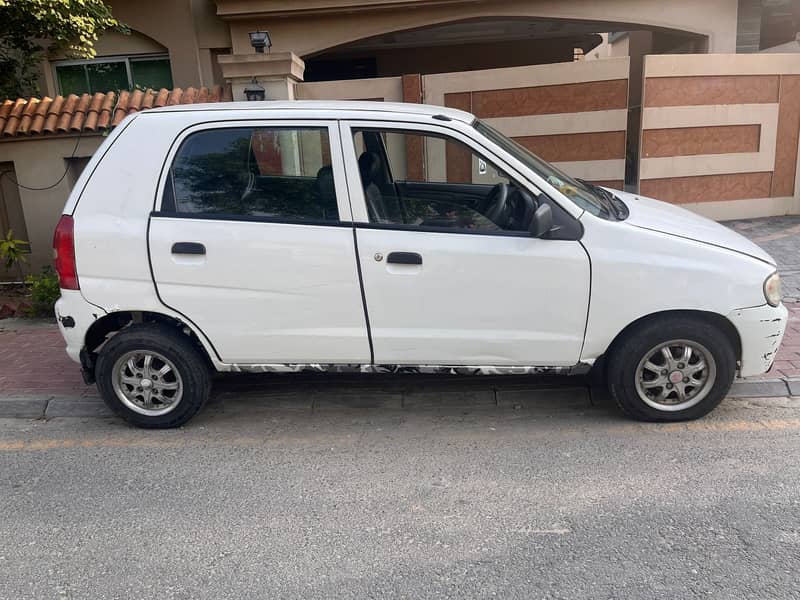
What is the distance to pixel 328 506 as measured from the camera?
3.41m

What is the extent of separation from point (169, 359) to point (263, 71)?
4.36m

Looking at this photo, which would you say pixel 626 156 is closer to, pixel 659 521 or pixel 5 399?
pixel 659 521

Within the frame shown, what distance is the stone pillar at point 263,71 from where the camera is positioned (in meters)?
7.23

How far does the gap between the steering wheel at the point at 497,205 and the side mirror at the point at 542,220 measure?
0.97 ft

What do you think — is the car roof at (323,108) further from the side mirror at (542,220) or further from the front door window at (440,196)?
the side mirror at (542,220)

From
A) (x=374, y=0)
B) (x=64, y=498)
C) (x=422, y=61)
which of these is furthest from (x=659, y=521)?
(x=422, y=61)

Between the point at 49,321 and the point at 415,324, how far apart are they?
14.9 ft

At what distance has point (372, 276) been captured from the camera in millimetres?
3926

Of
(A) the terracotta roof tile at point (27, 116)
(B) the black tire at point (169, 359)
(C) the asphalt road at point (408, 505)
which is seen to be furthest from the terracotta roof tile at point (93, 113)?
(B) the black tire at point (169, 359)

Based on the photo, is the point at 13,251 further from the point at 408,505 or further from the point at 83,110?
the point at 408,505

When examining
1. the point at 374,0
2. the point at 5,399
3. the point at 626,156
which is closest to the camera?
the point at 5,399

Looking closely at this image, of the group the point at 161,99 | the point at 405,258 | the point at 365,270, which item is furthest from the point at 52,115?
the point at 405,258

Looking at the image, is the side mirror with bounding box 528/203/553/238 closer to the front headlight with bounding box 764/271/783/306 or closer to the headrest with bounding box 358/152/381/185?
the headrest with bounding box 358/152/381/185

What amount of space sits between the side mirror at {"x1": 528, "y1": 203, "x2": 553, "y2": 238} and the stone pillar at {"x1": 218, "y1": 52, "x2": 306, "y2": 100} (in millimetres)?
4711
